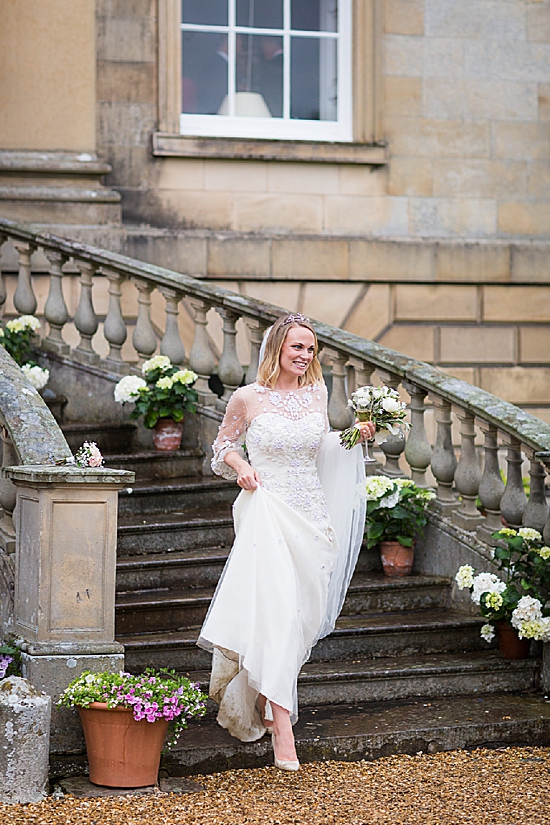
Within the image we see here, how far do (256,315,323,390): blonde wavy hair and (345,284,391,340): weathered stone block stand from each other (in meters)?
4.69

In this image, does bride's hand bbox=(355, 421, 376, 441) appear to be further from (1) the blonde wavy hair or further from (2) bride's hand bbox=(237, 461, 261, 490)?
(2) bride's hand bbox=(237, 461, 261, 490)

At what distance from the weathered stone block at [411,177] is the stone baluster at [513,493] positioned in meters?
4.13

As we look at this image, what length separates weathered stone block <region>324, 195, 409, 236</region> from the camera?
387 inches

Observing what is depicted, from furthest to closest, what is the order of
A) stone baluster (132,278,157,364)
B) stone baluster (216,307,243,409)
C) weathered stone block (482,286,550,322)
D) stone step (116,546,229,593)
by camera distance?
weathered stone block (482,286,550,322) < stone baluster (132,278,157,364) < stone baluster (216,307,243,409) < stone step (116,546,229,593)

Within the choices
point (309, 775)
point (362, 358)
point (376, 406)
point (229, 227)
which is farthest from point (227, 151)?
point (309, 775)

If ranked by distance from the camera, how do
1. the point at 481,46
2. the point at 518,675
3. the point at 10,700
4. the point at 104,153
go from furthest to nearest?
1. the point at 481,46
2. the point at 104,153
3. the point at 518,675
4. the point at 10,700

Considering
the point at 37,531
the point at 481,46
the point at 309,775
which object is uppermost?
the point at 481,46

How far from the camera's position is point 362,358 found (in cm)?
698

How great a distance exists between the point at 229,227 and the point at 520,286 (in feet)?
8.68

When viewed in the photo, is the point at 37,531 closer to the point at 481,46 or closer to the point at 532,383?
the point at 532,383

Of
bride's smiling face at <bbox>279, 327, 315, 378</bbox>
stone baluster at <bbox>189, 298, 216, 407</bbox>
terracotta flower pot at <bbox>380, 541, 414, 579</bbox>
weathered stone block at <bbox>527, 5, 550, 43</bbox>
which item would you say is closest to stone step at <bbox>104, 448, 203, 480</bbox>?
stone baluster at <bbox>189, 298, 216, 407</bbox>

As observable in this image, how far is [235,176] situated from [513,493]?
4.32 m

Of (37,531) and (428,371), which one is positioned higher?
(428,371)

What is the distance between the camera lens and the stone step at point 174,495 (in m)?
6.89
